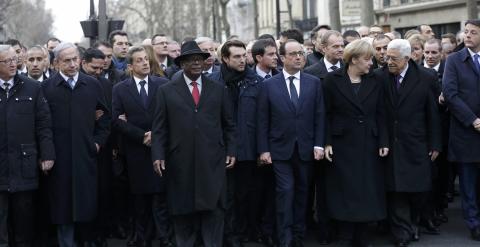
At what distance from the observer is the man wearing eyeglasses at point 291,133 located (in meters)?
9.38

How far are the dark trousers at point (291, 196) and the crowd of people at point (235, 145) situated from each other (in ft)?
0.05

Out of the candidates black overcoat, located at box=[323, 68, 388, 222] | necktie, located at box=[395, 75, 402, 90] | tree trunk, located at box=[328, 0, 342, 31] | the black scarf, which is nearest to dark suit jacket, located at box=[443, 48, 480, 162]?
necktie, located at box=[395, 75, 402, 90]

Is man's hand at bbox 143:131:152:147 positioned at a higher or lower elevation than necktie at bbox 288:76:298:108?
lower

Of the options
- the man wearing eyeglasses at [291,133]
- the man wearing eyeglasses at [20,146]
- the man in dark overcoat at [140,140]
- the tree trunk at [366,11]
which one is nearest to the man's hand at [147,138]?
the man in dark overcoat at [140,140]

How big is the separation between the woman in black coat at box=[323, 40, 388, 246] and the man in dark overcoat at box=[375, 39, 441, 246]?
0.72ft

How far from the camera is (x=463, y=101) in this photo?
9797 mm

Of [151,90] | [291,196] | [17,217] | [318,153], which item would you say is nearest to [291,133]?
[318,153]

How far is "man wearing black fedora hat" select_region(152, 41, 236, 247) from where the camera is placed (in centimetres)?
856

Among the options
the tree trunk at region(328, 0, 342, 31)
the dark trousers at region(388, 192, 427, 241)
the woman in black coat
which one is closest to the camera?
the woman in black coat

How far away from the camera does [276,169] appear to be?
944 centimetres

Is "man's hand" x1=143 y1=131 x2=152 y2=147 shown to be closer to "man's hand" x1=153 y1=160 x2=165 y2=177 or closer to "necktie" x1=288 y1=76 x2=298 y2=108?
"man's hand" x1=153 y1=160 x2=165 y2=177

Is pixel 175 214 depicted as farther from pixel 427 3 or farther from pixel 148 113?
pixel 427 3

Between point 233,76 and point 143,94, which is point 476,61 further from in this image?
point 143,94

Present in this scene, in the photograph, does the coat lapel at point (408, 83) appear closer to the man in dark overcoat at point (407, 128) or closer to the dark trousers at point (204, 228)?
the man in dark overcoat at point (407, 128)
